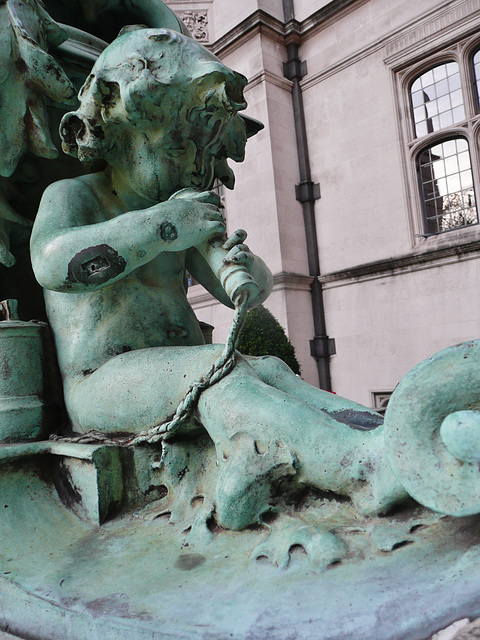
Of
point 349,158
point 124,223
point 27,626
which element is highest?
point 349,158

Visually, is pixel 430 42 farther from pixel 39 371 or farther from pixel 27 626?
pixel 27 626

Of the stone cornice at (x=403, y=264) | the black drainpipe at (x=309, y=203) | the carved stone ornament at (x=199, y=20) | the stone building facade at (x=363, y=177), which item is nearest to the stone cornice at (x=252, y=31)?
the stone building facade at (x=363, y=177)

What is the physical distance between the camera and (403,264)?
7543 mm

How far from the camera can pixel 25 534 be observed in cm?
113

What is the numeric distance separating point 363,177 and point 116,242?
25.1 ft

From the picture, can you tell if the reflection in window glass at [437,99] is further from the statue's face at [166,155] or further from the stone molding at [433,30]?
the statue's face at [166,155]

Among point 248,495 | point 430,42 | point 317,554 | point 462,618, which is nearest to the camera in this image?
point 462,618

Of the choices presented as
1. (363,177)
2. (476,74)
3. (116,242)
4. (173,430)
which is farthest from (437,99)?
(173,430)

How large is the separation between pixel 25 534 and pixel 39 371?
41 cm

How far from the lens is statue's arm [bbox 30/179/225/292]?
1.14 meters

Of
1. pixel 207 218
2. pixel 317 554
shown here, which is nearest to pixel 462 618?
pixel 317 554

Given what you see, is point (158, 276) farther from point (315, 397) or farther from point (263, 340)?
point (263, 340)

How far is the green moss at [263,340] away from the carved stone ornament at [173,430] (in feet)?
15.9

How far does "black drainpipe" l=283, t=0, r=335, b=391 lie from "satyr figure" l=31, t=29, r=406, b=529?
7162mm
